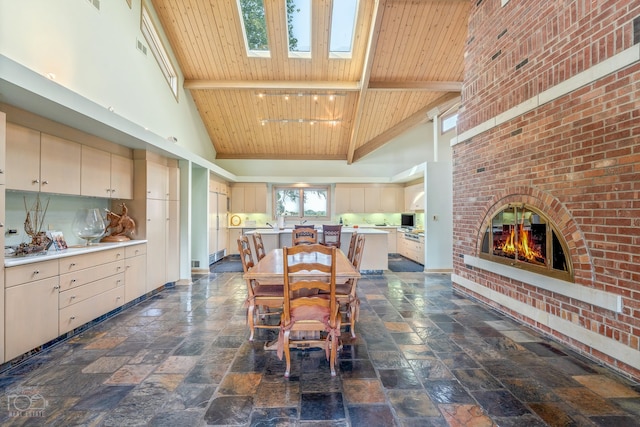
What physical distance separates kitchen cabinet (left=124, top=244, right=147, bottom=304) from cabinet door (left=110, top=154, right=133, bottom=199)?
0.79m

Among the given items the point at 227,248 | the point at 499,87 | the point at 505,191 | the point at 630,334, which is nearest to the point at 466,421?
the point at 630,334

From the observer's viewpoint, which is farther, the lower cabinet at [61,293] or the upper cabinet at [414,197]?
the upper cabinet at [414,197]

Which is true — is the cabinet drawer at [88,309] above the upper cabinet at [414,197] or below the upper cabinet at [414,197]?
below

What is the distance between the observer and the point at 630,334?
2182 millimetres

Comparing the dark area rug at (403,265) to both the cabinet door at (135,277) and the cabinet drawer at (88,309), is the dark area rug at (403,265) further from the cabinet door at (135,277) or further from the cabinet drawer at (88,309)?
the cabinet drawer at (88,309)

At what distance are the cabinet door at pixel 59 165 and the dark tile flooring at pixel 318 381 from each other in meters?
1.62

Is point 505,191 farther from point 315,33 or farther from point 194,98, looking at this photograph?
point 194,98

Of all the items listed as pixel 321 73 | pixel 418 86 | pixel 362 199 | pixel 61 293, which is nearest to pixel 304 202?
pixel 362 199

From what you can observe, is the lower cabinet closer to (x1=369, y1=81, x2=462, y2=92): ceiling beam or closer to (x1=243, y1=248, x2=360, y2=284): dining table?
(x1=243, y1=248, x2=360, y2=284): dining table

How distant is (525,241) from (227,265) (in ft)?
19.6

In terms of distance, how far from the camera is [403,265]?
22.6 ft

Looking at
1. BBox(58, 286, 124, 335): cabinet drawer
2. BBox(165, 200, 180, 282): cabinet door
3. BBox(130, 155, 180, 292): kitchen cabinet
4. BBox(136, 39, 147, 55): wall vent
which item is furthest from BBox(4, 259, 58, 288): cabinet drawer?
BBox(136, 39, 147, 55): wall vent

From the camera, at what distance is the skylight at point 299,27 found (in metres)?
5.18

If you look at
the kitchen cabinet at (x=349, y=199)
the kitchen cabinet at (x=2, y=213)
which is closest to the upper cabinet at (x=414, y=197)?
the kitchen cabinet at (x=349, y=199)
